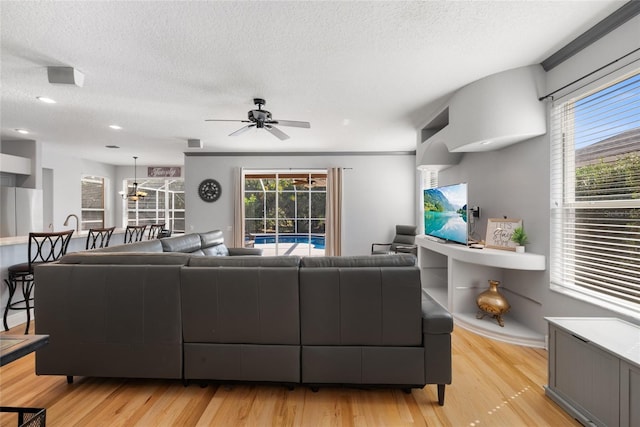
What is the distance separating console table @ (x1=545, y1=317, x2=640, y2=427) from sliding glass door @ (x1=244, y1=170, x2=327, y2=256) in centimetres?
515

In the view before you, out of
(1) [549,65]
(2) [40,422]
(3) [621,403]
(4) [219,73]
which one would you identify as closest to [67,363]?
(2) [40,422]

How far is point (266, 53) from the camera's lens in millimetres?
2436

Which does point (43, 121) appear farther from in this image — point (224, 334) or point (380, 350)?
point (380, 350)

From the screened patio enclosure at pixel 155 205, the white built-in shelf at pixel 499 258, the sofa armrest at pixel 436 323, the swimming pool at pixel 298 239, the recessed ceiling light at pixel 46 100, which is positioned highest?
the recessed ceiling light at pixel 46 100

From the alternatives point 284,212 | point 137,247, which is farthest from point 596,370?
point 284,212

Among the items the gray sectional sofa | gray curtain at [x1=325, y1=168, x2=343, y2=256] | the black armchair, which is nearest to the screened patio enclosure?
gray curtain at [x1=325, y1=168, x2=343, y2=256]

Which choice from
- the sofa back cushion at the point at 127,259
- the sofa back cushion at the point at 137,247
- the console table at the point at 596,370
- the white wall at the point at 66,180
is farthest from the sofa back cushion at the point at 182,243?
the white wall at the point at 66,180

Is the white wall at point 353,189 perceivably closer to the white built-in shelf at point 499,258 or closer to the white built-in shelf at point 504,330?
the white built-in shelf at point 499,258

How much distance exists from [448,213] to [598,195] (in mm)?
1538

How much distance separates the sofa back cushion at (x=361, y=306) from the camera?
194cm

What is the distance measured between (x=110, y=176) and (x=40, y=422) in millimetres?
8544

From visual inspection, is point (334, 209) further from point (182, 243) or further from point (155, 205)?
point (155, 205)

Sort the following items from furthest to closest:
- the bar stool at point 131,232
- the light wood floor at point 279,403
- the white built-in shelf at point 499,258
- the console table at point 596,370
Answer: the bar stool at point 131,232 → the white built-in shelf at point 499,258 → the light wood floor at point 279,403 → the console table at point 596,370

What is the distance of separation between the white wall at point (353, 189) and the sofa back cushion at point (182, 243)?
2449 millimetres
